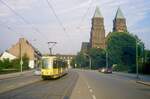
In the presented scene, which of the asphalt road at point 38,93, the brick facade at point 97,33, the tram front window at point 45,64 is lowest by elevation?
the asphalt road at point 38,93

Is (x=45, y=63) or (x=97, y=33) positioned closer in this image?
(x=45, y=63)

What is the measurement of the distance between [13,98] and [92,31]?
15327 cm

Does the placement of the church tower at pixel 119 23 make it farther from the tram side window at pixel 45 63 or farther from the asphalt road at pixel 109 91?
the asphalt road at pixel 109 91

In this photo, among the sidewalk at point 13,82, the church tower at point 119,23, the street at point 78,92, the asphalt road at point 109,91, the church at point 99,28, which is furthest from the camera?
the church at point 99,28

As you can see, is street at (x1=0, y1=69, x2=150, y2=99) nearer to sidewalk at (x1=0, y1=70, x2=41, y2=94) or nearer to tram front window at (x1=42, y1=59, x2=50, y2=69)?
sidewalk at (x1=0, y1=70, x2=41, y2=94)

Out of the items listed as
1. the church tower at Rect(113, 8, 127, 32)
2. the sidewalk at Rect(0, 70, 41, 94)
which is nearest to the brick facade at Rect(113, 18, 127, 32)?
the church tower at Rect(113, 8, 127, 32)

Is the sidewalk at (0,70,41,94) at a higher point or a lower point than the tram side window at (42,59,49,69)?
lower

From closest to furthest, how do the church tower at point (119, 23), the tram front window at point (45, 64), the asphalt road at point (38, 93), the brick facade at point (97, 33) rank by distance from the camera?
the asphalt road at point (38, 93), the tram front window at point (45, 64), the church tower at point (119, 23), the brick facade at point (97, 33)

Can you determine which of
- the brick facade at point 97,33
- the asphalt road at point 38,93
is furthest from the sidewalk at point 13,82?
the brick facade at point 97,33

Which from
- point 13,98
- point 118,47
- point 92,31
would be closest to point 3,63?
point 118,47

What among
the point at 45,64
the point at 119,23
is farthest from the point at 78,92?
the point at 119,23

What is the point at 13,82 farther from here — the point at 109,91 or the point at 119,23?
the point at 119,23

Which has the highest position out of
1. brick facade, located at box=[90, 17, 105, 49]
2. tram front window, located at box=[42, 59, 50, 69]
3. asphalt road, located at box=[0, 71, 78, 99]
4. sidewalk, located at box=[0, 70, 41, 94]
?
brick facade, located at box=[90, 17, 105, 49]

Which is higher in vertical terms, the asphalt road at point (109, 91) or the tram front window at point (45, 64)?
the tram front window at point (45, 64)
